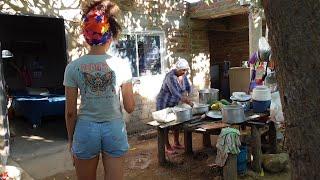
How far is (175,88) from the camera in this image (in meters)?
5.86

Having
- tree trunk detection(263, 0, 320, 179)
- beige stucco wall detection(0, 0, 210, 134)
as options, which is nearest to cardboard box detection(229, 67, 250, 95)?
beige stucco wall detection(0, 0, 210, 134)

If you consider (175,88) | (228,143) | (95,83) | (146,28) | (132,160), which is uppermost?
(146,28)

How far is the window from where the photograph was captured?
26.3 feet

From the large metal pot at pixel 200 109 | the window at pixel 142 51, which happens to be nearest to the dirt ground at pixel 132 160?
the large metal pot at pixel 200 109

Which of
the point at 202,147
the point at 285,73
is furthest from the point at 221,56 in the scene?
the point at 285,73

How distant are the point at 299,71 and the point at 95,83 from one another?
158 centimetres

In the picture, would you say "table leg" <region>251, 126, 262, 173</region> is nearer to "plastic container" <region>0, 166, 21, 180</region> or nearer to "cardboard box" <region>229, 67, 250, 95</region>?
"plastic container" <region>0, 166, 21, 180</region>

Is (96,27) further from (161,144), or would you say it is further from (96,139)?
(161,144)

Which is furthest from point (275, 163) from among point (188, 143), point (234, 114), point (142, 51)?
point (142, 51)

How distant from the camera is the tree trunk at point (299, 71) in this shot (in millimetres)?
980

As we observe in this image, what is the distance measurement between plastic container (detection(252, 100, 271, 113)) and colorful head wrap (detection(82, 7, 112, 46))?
11.3 feet

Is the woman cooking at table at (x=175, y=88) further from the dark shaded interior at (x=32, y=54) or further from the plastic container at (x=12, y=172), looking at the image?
the dark shaded interior at (x=32, y=54)

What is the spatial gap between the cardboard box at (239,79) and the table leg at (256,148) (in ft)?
19.6

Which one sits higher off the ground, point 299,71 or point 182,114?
point 299,71
